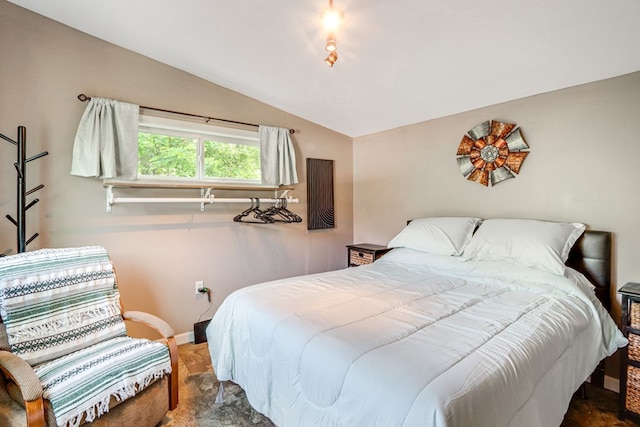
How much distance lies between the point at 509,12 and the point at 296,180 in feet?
7.66

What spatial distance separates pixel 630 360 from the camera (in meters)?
1.84

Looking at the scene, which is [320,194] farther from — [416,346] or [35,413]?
[35,413]

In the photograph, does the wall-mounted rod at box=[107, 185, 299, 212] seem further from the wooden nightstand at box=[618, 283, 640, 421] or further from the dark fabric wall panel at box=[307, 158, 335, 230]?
the wooden nightstand at box=[618, 283, 640, 421]

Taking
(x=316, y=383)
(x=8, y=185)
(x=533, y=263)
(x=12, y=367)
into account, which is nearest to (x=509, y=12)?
(x=533, y=263)

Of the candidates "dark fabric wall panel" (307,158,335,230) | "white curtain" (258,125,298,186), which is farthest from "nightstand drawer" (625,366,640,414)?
"white curtain" (258,125,298,186)

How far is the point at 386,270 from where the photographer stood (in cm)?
261

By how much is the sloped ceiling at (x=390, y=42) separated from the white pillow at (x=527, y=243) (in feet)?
3.72

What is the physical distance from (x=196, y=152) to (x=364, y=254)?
2117 mm

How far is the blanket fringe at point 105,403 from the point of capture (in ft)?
4.40

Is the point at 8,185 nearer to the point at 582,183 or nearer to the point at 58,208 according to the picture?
the point at 58,208

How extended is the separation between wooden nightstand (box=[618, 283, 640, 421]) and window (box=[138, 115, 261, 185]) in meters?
3.12

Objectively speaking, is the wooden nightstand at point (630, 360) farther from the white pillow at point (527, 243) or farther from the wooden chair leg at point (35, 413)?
the wooden chair leg at point (35, 413)

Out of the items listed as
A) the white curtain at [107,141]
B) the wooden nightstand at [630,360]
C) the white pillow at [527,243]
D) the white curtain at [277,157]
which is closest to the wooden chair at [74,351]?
the white curtain at [107,141]

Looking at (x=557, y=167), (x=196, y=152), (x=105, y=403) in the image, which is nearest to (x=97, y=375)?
(x=105, y=403)
